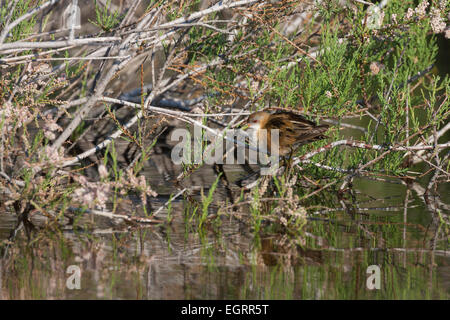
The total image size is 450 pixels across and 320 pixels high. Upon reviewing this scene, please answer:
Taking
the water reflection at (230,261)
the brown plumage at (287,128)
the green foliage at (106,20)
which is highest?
the green foliage at (106,20)

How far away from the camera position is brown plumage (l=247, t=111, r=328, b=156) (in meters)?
6.62

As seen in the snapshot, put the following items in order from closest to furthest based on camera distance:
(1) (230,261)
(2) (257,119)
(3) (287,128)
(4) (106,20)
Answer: (1) (230,261) → (4) (106,20) → (3) (287,128) → (2) (257,119)

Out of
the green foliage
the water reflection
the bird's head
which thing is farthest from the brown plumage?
the green foliage

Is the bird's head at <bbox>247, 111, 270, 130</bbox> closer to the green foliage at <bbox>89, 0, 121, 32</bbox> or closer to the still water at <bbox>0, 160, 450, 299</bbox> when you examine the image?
the still water at <bbox>0, 160, 450, 299</bbox>

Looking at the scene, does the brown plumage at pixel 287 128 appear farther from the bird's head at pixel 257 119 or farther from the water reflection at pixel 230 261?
the water reflection at pixel 230 261

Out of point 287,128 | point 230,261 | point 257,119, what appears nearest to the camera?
point 230,261

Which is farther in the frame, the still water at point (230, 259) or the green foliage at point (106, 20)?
the green foliage at point (106, 20)

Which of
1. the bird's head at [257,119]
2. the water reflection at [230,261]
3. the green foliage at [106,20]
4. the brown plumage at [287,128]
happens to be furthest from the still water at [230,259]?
the green foliage at [106,20]

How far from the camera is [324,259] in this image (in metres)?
5.02

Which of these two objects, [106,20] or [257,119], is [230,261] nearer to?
[257,119]

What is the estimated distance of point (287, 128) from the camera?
670cm

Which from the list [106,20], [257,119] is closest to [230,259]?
[257,119]

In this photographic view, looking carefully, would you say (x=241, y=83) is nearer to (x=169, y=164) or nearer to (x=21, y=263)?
(x=169, y=164)

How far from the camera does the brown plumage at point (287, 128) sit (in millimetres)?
6625
